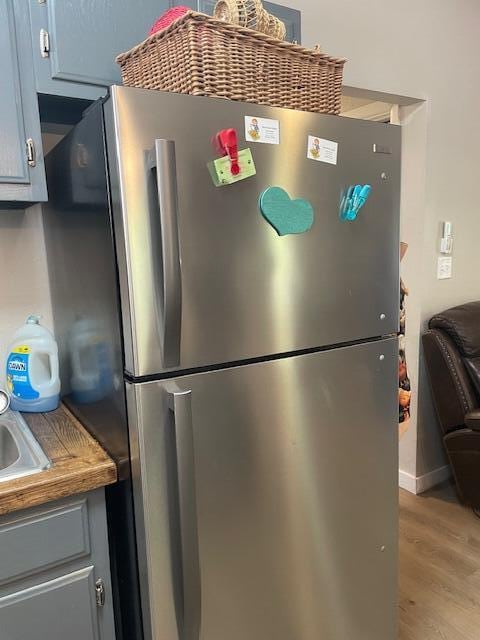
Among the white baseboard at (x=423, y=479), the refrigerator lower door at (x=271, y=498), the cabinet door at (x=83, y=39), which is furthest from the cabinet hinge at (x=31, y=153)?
the white baseboard at (x=423, y=479)

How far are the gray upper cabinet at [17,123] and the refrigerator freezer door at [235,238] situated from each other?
363 mm

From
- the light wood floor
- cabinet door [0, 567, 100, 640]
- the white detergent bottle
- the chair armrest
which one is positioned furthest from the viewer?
the chair armrest

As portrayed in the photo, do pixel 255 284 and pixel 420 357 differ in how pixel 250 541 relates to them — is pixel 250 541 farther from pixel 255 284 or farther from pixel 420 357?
pixel 420 357

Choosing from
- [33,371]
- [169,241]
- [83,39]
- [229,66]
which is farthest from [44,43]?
[33,371]

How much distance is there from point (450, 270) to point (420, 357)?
51cm

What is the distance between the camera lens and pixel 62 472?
1.05 meters

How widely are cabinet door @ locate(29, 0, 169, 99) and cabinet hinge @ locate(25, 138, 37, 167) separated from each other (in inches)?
5.1

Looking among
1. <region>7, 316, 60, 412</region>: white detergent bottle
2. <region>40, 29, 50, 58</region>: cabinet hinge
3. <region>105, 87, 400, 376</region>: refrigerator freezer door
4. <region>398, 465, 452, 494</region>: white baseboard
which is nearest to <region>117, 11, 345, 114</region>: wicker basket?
<region>105, 87, 400, 376</region>: refrigerator freezer door

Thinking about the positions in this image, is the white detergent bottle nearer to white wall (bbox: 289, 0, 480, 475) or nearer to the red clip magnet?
the red clip magnet

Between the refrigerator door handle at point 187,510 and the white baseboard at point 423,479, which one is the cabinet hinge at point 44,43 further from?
the white baseboard at point 423,479

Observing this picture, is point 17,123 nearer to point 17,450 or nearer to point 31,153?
point 31,153

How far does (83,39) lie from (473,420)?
7.03ft

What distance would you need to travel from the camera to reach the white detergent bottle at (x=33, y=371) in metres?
1.44

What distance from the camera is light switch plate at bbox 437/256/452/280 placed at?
8.67 feet
